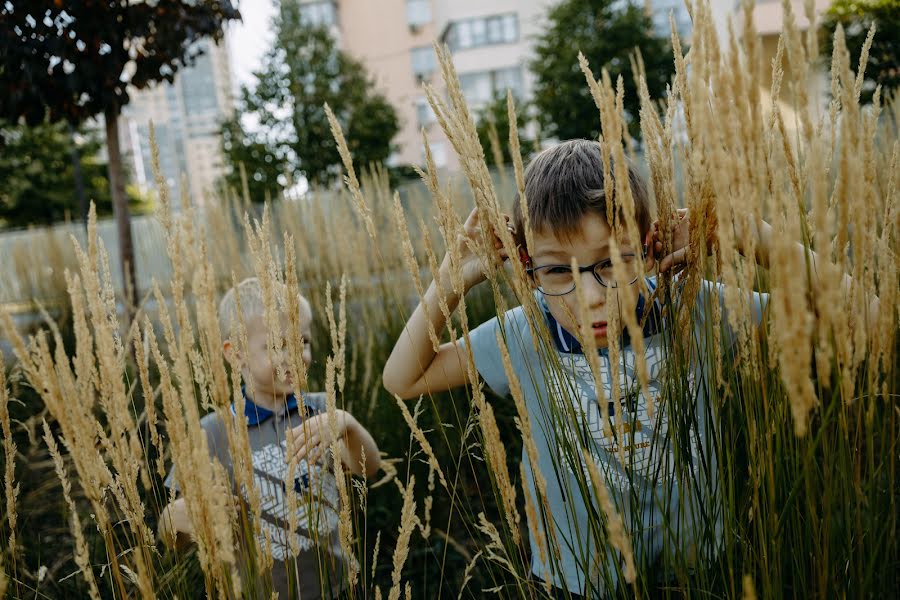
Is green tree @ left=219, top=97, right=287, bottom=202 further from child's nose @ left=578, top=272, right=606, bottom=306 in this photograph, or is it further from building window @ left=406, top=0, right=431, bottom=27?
building window @ left=406, top=0, right=431, bottom=27

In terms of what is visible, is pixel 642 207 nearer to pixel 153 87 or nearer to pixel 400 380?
pixel 400 380

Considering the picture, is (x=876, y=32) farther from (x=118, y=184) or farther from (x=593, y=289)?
(x=593, y=289)

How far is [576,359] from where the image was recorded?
1528 millimetres

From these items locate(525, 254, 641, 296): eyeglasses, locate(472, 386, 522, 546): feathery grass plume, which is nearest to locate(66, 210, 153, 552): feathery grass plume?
locate(472, 386, 522, 546): feathery grass plume

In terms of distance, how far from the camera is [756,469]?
886 millimetres

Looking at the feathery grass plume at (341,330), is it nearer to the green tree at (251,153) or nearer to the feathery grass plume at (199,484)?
Result: the feathery grass plume at (199,484)

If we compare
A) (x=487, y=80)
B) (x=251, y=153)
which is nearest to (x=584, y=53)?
(x=251, y=153)

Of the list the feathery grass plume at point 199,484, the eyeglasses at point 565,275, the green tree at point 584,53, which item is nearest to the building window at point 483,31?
the green tree at point 584,53

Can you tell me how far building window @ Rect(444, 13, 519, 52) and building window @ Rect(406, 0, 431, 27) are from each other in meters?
4.55

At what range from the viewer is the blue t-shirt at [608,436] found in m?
0.97

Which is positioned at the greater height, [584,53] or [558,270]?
[584,53]

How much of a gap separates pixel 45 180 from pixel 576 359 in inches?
880

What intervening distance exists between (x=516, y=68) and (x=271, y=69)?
1888 centimetres

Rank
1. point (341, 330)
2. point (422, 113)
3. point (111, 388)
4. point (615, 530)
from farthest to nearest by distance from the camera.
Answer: point (422, 113) < point (341, 330) < point (111, 388) < point (615, 530)
